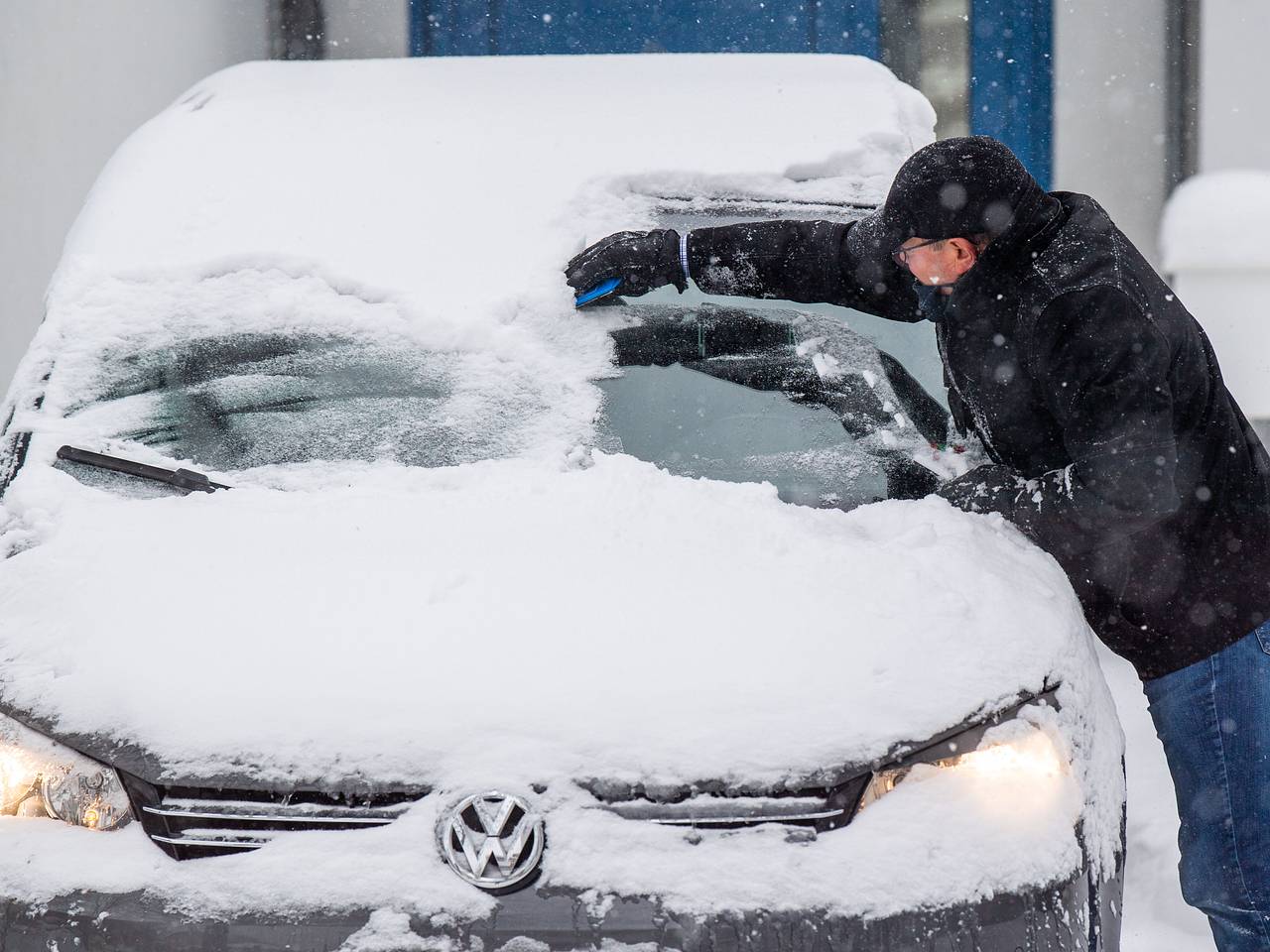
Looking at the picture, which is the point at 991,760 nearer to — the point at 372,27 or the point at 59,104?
the point at 59,104

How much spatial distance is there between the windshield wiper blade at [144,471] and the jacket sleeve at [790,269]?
1103 mm

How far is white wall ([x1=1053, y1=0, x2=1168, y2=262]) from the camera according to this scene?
650cm

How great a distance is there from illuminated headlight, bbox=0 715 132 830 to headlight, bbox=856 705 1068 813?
1009mm

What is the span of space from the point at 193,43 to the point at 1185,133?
15.7 ft

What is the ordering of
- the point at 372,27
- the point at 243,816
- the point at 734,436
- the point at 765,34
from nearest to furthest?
the point at 243,816 → the point at 734,436 → the point at 765,34 → the point at 372,27

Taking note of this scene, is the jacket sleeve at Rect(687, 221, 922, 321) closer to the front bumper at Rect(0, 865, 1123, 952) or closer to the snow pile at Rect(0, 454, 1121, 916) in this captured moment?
the snow pile at Rect(0, 454, 1121, 916)

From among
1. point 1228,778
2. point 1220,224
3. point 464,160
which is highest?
point 464,160

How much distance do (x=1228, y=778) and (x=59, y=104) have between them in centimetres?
492

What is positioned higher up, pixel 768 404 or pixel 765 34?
pixel 765 34

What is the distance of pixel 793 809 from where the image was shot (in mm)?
1685

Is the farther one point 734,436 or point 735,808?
point 734,436

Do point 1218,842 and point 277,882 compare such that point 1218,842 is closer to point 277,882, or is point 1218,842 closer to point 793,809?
point 793,809

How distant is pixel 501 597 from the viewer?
188cm

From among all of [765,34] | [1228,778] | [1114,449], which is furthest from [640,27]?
[1228,778]
